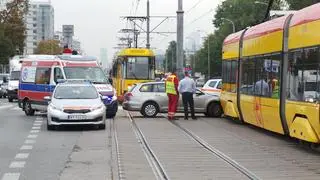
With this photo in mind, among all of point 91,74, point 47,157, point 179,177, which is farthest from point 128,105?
point 179,177

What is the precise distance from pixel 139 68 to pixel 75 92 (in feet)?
54.5

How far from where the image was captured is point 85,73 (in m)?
26.9

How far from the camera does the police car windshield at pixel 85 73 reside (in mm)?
26812

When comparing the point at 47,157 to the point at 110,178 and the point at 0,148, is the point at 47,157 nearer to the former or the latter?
the point at 0,148

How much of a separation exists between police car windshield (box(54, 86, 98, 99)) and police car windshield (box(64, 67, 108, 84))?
15.8ft

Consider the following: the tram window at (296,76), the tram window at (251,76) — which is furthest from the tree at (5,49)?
the tram window at (296,76)

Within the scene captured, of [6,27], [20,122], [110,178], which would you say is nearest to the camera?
[110,178]

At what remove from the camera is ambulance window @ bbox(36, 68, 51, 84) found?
27453mm

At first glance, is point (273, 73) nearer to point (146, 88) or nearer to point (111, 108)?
point (111, 108)

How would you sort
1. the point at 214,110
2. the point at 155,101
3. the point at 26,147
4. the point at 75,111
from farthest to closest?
the point at 214,110 → the point at 155,101 → the point at 75,111 → the point at 26,147

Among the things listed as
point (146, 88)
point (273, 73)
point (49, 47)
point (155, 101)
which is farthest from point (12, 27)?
point (273, 73)

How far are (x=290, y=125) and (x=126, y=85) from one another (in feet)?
76.0

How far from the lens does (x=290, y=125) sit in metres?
15.0

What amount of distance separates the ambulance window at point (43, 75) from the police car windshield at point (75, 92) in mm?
5716
